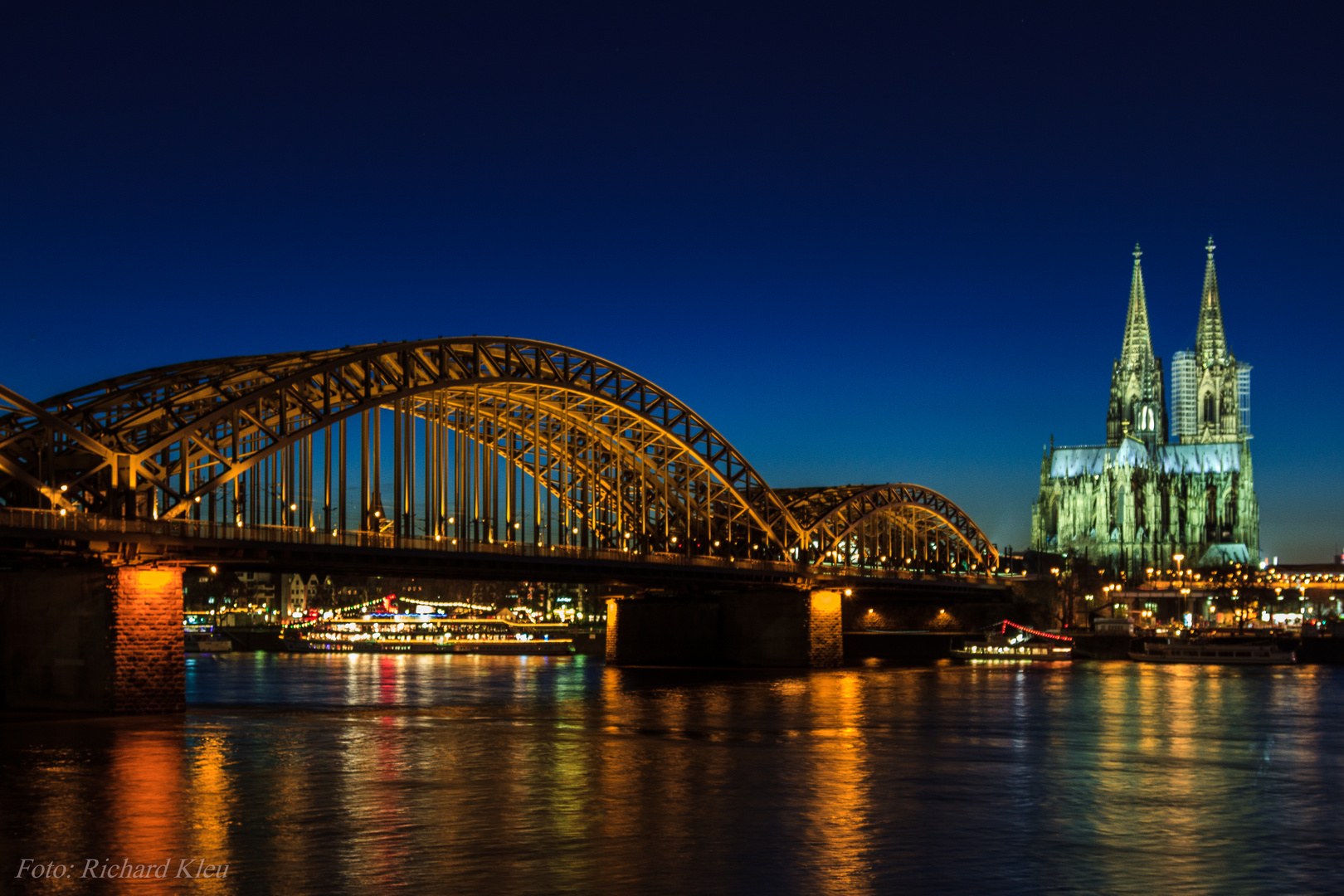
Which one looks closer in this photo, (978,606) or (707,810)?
(707,810)

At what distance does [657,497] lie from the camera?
109 m

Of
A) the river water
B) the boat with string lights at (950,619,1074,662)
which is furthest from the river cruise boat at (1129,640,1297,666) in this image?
the river water

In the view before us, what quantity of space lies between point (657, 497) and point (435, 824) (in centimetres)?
7832

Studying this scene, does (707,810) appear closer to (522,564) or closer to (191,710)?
(191,710)

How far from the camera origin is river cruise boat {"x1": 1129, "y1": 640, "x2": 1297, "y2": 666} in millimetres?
122875

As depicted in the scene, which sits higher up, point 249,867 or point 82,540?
point 82,540

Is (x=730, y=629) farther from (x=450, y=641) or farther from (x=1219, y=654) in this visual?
(x=450, y=641)

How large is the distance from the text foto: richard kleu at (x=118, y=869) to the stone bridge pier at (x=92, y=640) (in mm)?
31971

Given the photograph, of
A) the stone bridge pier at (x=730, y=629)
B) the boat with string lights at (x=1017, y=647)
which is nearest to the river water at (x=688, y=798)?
the stone bridge pier at (x=730, y=629)

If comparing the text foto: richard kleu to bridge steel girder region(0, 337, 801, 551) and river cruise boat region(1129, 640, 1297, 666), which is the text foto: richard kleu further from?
river cruise boat region(1129, 640, 1297, 666)

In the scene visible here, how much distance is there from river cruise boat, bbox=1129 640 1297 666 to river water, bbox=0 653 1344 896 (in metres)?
56.7

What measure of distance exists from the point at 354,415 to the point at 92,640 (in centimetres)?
1962

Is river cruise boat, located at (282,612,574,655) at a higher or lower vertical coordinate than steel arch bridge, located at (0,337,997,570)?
lower

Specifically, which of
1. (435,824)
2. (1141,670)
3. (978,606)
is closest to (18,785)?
(435,824)
